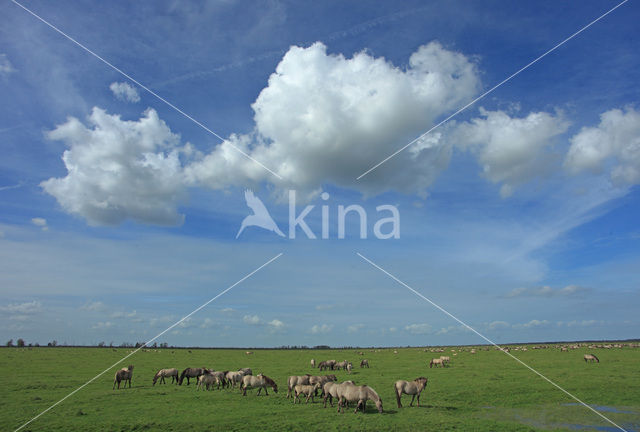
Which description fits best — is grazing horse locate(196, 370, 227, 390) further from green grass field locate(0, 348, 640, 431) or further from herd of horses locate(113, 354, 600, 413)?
green grass field locate(0, 348, 640, 431)

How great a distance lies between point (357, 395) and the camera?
20.0 m

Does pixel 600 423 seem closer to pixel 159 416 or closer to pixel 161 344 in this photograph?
pixel 159 416

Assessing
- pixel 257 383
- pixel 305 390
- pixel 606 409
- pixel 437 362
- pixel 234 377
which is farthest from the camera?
pixel 437 362

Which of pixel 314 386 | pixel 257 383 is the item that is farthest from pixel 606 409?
pixel 257 383

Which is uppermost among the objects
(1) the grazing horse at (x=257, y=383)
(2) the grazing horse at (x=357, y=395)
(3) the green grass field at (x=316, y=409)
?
(2) the grazing horse at (x=357, y=395)

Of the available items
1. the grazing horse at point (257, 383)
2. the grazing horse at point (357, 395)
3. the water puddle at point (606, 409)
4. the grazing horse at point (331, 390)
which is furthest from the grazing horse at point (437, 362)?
the grazing horse at point (357, 395)

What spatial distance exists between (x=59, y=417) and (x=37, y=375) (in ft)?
79.3

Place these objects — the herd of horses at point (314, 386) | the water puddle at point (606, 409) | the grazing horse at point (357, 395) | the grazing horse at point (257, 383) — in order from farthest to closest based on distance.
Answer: the grazing horse at point (257, 383)
the water puddle at point (606, 409)
the herd of horses at point (314, 386)
the grazing horse at point (357, 395)

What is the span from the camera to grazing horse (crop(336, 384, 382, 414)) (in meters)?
19.7

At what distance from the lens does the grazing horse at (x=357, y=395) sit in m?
19.7

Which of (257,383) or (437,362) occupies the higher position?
(257,383)

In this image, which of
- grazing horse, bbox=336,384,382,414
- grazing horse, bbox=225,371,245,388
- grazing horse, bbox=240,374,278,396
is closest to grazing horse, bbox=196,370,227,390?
grazing horse, bbox=225,371,245,388

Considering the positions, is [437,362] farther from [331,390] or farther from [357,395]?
[357,395]

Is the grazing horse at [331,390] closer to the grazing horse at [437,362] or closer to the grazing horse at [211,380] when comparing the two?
the grazing horse at [211,380]
